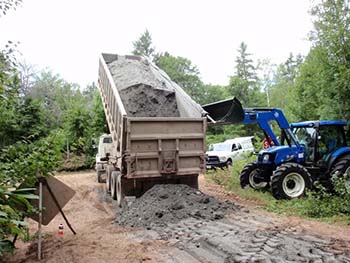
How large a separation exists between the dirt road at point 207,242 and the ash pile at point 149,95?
2.98 metres

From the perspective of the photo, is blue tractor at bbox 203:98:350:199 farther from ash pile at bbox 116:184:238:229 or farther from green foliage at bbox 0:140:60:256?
green foliage at bbox 0:140:60:256

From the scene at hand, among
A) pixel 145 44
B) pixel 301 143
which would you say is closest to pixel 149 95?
pixel 301 143

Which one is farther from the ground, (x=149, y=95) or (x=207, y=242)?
(x=149, y=95)

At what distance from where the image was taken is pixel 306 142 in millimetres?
10891

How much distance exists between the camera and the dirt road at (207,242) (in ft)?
17.3

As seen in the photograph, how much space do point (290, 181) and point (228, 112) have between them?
→ 2.39 m

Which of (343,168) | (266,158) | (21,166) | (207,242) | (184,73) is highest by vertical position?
(184,73)

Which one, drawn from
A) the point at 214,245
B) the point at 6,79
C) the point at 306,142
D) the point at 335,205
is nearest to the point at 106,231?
the point at 214,245

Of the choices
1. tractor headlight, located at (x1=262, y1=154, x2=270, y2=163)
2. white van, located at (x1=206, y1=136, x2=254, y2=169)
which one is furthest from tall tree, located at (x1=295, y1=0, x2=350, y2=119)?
white van, located at (x1=206, y1=136, x2=254, y2=169)

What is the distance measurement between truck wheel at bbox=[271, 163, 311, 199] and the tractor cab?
2.91ft

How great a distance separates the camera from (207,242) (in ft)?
19.4

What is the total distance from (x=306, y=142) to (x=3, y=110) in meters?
8.28

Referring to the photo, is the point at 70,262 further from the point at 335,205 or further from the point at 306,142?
the point at 306,142

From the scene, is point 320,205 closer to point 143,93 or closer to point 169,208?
point 169,208
